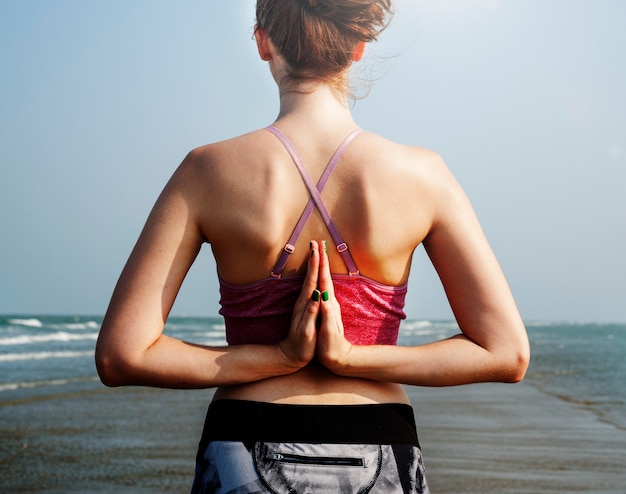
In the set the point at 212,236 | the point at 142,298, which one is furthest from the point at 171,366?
the point at 212,236

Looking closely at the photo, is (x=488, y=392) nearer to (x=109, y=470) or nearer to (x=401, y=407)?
(x=109, y=470)

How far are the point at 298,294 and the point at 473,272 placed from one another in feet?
1.31

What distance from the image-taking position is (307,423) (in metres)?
1.70

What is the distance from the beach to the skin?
4520 millimetres

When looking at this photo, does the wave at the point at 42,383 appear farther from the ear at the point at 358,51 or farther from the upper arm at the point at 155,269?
the ear at the point at 358,51

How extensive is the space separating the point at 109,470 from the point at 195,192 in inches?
217

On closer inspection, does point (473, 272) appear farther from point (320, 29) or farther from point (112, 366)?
point (112, 366)

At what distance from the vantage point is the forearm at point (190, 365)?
175 cm

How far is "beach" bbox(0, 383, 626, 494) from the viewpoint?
20.8 ft

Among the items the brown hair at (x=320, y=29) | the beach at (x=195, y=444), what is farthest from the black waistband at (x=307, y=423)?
the beach at (x=195, y=444)

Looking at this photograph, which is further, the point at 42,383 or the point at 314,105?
the point at 42,383

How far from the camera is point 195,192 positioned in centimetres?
179

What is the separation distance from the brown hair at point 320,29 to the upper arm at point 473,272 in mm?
329

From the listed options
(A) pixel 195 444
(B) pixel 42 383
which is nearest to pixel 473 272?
(A) pixel 195 444
